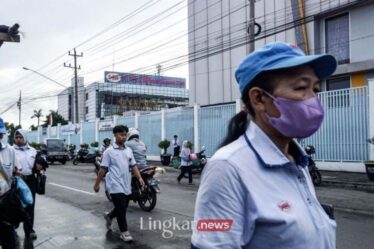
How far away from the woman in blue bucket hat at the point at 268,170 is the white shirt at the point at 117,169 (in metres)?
5.07

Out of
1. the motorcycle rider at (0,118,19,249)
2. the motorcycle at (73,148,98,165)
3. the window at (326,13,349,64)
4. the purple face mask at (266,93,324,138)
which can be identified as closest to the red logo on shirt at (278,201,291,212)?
the purple face mask at (266,93,324,138)

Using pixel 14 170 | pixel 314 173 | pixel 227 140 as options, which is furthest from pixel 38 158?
pixel 314 173

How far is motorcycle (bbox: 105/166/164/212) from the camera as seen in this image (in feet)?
30.6

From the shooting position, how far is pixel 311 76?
1.72m

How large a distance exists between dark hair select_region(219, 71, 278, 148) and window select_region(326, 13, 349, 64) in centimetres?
2186

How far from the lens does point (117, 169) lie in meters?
6.80

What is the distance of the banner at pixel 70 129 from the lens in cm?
4183

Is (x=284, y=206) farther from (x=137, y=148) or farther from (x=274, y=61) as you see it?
(x=137, y=148)

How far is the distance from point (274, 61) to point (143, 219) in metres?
7.18

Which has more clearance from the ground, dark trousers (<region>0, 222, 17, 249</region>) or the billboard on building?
the billboard on building

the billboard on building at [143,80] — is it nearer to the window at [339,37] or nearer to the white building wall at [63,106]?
the white building wall at [63,106]

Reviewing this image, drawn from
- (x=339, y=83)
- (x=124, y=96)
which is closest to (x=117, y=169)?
(x=339, y=83)

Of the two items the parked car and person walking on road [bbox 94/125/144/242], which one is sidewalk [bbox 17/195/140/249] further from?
the parked car

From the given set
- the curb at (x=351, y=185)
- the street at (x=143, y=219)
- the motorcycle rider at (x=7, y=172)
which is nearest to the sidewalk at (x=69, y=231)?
the street at (x=143, y=219)
